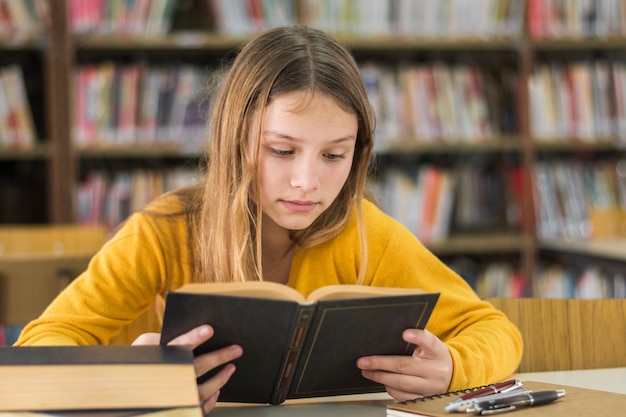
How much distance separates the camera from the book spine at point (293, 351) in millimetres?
1035

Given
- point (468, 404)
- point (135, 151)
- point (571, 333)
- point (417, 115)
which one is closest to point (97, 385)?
point (468, 404)

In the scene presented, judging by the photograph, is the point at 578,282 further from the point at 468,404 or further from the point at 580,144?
the point at 468,404

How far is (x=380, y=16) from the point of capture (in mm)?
3623

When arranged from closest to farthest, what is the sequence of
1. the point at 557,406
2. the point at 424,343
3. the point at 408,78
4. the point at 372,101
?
1. the point at 557,406
2. the point at 424,343
3. the point at 372,101
4. the point at 408,78

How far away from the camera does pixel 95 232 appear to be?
2.75m

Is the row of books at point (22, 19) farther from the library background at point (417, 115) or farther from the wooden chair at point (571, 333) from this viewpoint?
the wooden chair at point (571, 333)

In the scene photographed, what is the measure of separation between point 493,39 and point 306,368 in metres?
2.81

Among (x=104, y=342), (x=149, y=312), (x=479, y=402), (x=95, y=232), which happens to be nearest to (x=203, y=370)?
(x=479, y=402)

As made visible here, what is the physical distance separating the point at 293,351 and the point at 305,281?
1.54 feet

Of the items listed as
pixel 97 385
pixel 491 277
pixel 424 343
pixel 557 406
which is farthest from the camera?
pixel 491 277

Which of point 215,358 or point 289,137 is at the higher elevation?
point 289,137

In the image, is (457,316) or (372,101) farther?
(372,101)

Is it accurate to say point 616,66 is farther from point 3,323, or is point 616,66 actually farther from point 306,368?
point 306,368

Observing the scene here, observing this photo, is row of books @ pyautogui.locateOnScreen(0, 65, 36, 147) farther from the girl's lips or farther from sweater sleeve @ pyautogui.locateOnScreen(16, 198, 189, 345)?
the girl's lips
